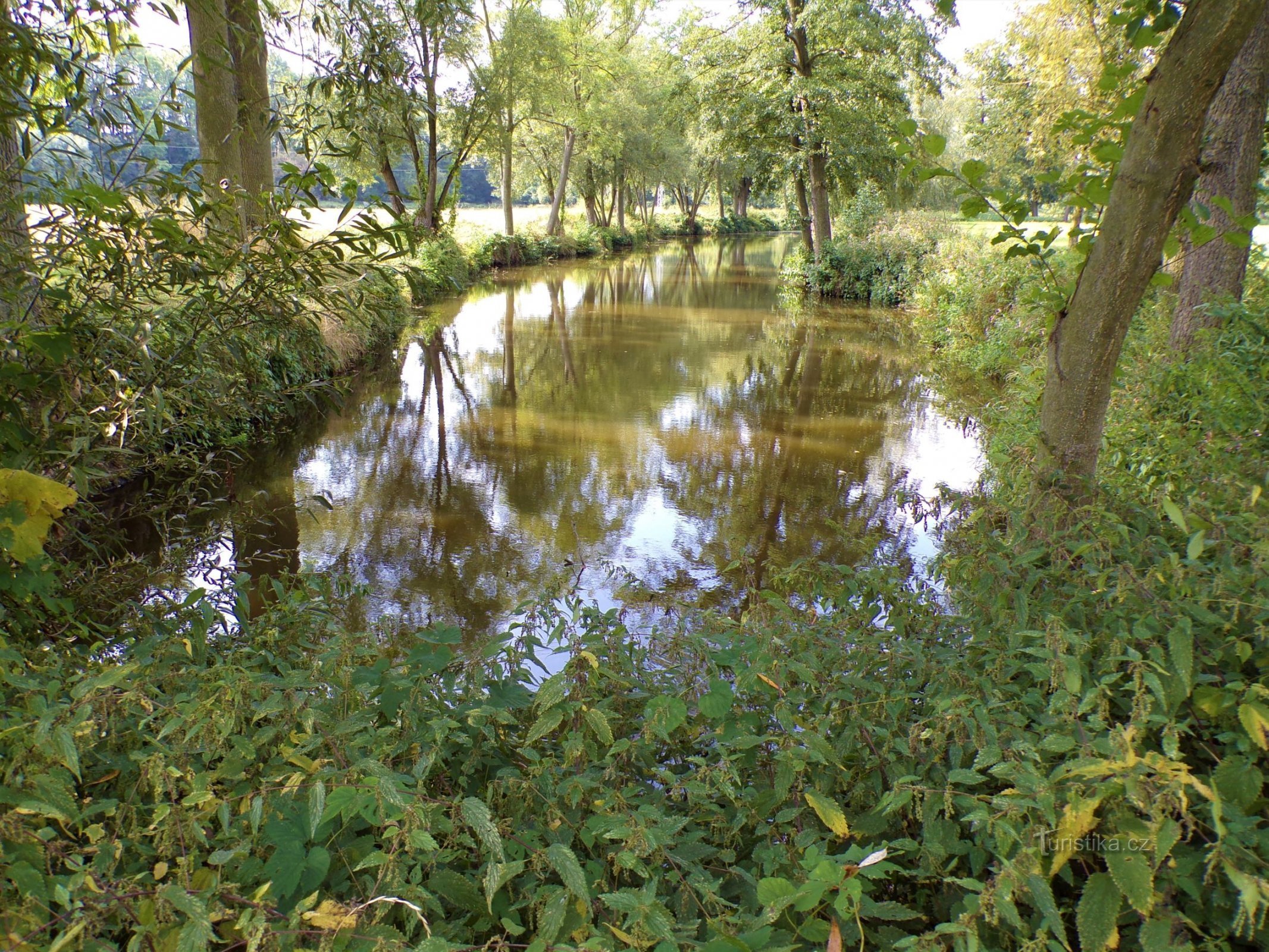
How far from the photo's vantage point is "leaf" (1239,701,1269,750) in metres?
1.43

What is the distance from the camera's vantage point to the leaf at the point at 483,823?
4.93ft

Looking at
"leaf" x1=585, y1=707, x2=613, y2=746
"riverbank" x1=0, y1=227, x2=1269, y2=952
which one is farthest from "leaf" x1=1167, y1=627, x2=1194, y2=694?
"leaf" x1=585, y1=707, x2=613, y2=746

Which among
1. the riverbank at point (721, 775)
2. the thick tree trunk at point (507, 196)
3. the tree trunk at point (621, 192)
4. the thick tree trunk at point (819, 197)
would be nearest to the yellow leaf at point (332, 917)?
the riverbank at point (721, 775)

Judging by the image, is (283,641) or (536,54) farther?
(536,54)

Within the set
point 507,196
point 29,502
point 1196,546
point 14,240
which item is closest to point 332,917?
point 29,502

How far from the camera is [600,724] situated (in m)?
1.90

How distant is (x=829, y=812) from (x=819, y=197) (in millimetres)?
20988

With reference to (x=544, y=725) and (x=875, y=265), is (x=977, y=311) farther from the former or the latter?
(x=544, y=725)

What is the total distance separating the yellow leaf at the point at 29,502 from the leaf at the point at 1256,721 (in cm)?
254

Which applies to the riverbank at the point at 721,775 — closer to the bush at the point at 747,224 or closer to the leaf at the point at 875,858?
the leaf at the point at 875,858

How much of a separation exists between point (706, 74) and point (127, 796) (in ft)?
70.6

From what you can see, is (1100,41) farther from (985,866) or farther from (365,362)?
(985,866)

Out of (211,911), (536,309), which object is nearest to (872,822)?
(211,911)

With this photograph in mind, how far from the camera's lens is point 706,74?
20078 millimetres
